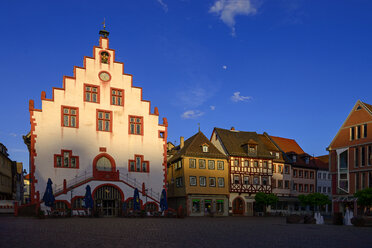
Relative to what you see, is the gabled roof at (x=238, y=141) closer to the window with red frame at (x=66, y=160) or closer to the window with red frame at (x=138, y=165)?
the window with red frame at (x=138, y=165)

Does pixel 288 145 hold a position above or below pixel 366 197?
above

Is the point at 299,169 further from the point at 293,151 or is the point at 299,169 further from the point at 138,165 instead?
the point at 138,165

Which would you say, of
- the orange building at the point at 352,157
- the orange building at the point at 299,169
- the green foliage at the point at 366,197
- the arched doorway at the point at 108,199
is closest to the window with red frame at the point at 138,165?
the arched doorway at the point at 108,199

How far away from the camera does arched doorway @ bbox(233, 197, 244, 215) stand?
5618 centimetres

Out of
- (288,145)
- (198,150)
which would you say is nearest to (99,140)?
(198,150)

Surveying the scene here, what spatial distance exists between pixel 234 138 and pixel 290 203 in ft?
45.2

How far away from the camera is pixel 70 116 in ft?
140

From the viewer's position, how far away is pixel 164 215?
3934 cm

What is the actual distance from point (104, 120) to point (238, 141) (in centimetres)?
2318

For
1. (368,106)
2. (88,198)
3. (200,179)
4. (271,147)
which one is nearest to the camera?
(88,198)

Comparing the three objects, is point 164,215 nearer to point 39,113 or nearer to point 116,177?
point 116,177

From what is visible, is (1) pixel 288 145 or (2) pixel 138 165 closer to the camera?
(2) pixel 138 165

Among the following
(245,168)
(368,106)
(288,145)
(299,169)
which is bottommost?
(299,169)

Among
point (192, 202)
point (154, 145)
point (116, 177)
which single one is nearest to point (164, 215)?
point (116, 177)
